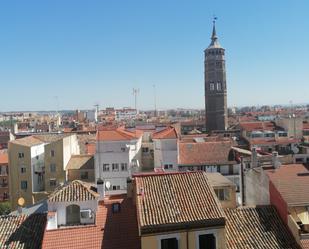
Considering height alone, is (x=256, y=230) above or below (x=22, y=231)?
below

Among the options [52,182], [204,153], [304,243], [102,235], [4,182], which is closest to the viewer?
[304,243]

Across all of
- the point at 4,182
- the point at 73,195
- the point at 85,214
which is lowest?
the point at 4,182

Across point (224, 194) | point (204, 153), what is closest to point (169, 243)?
point (224, 194)

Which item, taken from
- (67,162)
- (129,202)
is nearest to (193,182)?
(129,202)

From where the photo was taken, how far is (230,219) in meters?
21.1

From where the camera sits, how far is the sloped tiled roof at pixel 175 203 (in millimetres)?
17266

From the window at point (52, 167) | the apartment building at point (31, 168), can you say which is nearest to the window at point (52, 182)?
the apartment building at point (31, 168)

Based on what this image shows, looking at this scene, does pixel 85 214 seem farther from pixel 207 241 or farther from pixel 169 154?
pixel 169 154

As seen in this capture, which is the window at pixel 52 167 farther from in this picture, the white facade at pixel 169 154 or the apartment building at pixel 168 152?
the white facade at pixel 169 154

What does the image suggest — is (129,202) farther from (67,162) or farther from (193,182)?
(67,162)

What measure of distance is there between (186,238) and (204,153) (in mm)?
31905

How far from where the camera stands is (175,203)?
60.4ft

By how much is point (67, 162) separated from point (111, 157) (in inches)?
384

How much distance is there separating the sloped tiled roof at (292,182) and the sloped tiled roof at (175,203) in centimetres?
534
